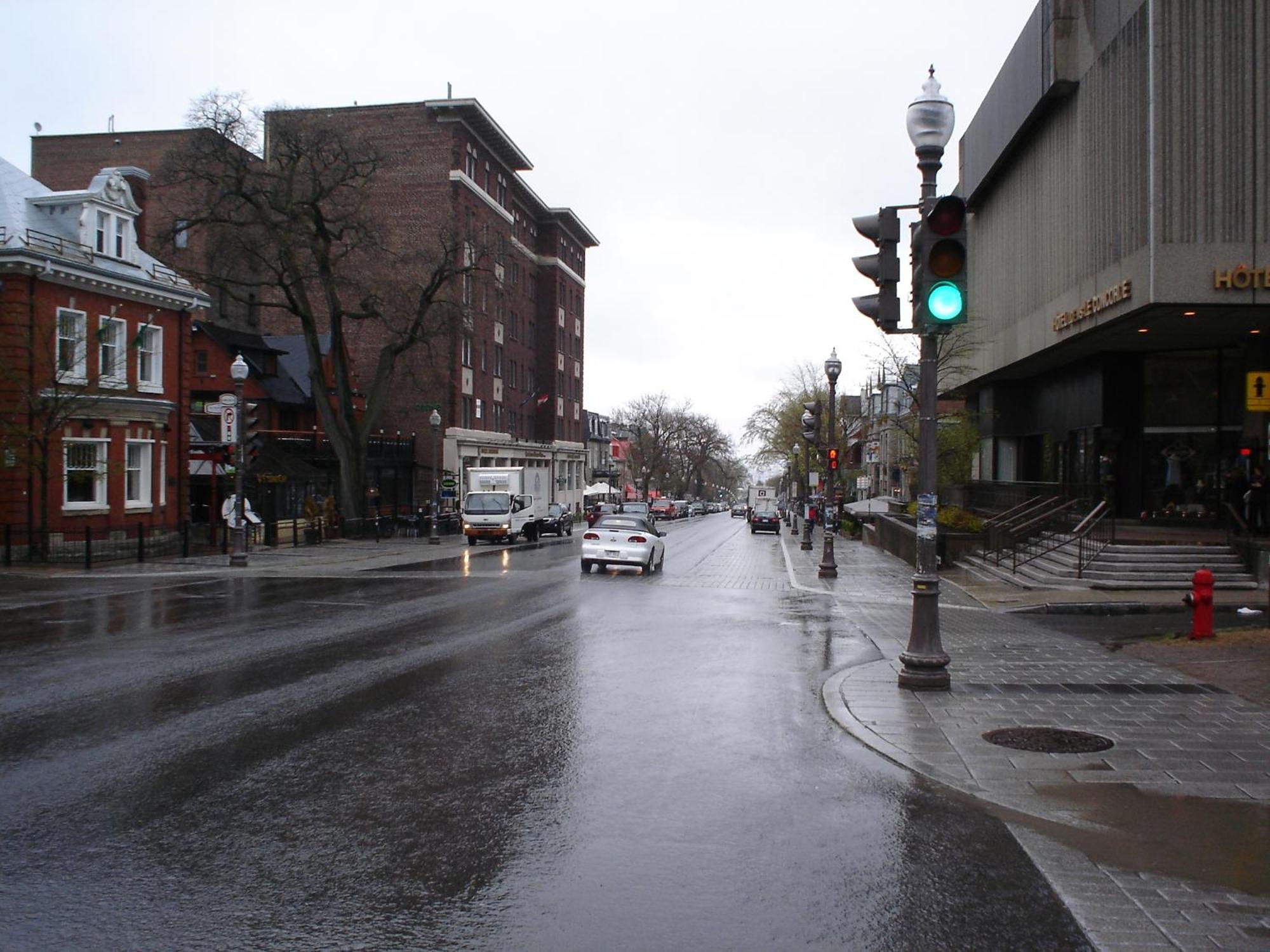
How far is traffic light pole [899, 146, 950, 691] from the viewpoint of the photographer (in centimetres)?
1045

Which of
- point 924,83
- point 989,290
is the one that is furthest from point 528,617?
point 989,290

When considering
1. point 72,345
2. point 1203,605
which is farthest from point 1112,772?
point 72,345

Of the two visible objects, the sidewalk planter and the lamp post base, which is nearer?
the lamp post base

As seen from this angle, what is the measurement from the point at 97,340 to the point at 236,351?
20694 mm

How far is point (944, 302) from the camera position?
10.1m

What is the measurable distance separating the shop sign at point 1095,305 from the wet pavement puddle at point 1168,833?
17976 mm

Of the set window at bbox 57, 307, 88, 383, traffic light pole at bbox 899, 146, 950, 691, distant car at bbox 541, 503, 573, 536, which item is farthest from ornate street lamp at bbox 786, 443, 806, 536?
traffic light pole at bbox 899, 146, 950, 691

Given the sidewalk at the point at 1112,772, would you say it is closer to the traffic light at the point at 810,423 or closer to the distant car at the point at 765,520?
the traffic light at the point at 810,423

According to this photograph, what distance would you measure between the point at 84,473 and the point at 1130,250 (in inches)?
1101

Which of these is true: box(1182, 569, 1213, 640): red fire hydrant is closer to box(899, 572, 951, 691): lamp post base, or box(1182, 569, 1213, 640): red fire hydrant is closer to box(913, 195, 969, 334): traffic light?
box(899, 572, 951, 691): lamp post base

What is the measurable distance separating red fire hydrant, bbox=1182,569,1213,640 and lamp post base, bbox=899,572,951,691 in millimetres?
5320

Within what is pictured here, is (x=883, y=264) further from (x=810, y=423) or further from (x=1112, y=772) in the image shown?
(x=810, y=423)

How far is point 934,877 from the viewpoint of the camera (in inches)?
216

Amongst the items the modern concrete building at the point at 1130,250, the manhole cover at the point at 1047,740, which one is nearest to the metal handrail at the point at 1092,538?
the modern concrete building at the point at 1130,250
